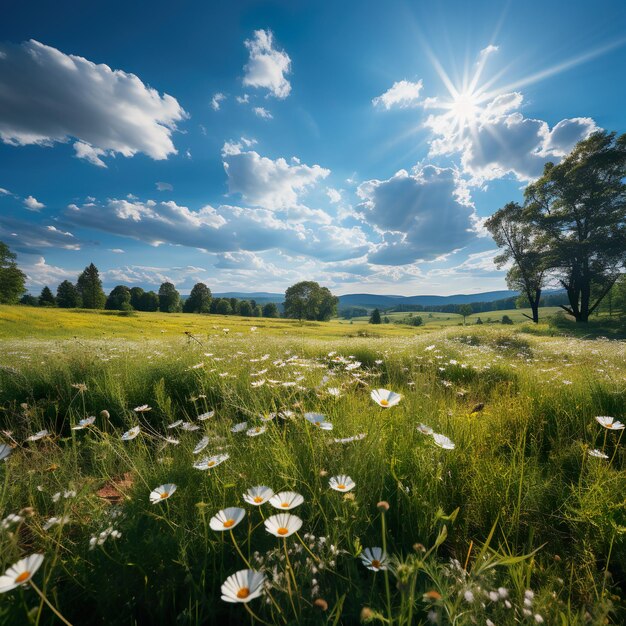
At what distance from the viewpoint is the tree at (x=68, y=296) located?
6919 centimetres

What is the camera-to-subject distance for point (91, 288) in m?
67.9

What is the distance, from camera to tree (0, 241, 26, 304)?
52.3 meters

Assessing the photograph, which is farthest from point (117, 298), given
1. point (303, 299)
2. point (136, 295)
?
point (303, 299)

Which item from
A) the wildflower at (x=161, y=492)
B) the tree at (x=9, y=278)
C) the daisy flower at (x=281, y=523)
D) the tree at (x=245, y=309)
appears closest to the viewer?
the daisy flower at (x=281, y=523)

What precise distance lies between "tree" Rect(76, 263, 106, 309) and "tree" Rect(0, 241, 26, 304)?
1236 centimetres

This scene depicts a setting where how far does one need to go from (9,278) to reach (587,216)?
282 ft

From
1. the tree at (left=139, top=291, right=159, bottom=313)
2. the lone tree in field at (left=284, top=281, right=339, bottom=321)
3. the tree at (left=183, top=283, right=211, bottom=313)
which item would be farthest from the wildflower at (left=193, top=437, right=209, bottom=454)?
the tree at (left=139, top=291, right=159, bottom=313)

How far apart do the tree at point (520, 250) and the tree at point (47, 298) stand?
95381 mm

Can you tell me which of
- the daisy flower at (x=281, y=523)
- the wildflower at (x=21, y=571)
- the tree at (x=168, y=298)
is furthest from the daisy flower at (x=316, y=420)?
the tree at (x=168, y=298)

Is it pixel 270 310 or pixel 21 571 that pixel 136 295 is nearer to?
pixel 270 310

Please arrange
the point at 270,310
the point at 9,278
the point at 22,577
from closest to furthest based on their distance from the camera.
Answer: the point at 22,577 → the point at 9,278 → the point at 270,310

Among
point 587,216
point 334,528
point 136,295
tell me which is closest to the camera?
point 334,528

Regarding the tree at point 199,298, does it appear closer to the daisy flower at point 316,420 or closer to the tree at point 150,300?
the tree at point 150,300

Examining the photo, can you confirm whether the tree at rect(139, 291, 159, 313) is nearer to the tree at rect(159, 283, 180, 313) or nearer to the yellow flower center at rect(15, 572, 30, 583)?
the tree at rect(159, 283, 180, 313)
